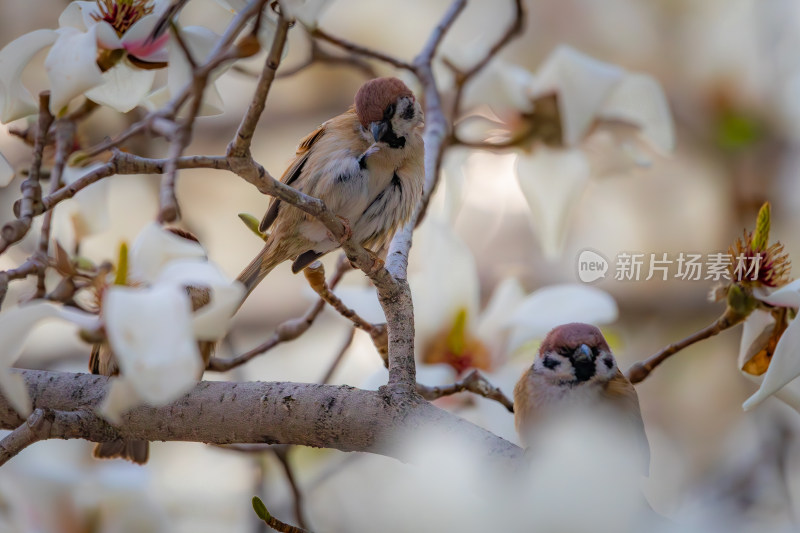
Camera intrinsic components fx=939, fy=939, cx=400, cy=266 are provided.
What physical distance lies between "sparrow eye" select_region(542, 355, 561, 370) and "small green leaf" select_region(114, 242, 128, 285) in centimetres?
48

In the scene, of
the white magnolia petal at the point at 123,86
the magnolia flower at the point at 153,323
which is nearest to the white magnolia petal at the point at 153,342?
the magnolia flower at the point at 153,323

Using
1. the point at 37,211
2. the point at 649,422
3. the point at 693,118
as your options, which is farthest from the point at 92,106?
the point at 649,422

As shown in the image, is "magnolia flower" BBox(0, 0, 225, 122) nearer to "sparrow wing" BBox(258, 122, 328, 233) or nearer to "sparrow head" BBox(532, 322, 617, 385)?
"sparrow wing" BBox(258, 122, 328, 233)

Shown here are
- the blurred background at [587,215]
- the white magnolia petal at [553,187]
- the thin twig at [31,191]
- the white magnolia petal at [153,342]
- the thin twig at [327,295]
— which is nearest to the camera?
the white magnolia petal at [153,342]

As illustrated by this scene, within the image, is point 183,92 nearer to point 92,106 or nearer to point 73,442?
point 92,106

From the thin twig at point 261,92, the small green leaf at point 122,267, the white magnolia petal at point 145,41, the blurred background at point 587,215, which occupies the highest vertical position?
the thin twig at point 261,92

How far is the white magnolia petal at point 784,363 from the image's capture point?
0.74 meters

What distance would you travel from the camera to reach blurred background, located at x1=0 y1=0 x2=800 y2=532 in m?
1.44

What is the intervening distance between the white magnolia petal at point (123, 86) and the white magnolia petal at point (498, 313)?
0.48 m

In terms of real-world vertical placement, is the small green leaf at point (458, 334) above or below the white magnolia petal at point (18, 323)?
below

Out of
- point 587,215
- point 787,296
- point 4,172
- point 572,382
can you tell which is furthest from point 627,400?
point 587,215

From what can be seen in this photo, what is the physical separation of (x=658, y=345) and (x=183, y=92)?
1.21 metres

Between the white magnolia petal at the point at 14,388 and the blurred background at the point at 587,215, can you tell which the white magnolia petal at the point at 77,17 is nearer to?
the blurred background at the point at 587,215

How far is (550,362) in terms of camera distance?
3.25 feet
